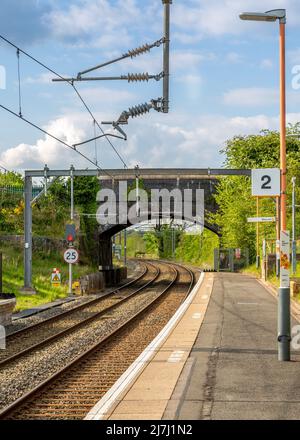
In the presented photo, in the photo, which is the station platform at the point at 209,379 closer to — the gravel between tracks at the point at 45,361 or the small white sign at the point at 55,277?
the gravel between tracks at the point at 45,361

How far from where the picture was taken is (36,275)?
3691 cm

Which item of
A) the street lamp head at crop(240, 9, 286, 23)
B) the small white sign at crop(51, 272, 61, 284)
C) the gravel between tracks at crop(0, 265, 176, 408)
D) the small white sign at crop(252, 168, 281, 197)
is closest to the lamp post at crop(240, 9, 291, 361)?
the street lamp head at crop(240, 9, 286, 23)

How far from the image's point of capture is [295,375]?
34.7ft

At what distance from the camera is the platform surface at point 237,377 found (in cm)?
827

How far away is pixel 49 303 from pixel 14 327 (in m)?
7.96

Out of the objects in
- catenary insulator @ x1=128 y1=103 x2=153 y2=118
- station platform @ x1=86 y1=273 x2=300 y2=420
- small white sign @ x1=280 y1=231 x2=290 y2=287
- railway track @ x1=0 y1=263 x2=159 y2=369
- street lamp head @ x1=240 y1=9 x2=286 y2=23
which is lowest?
railway track @ x1=0 y1=263 x2=159 y2=369

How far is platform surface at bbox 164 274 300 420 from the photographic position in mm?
8273

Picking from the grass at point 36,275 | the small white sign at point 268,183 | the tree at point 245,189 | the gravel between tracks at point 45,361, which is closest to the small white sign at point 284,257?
the small white sign at point 268,183

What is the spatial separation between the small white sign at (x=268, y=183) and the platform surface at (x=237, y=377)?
296cm

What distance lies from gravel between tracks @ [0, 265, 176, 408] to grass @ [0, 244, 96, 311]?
19.1 ft

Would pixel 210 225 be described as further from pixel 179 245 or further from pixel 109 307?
pixel 179 245

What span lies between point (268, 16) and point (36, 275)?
26620 mm

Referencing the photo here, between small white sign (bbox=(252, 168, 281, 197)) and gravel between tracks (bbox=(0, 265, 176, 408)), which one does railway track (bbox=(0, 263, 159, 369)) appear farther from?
small white sign (bbox=(252, 168, 281, 197))
